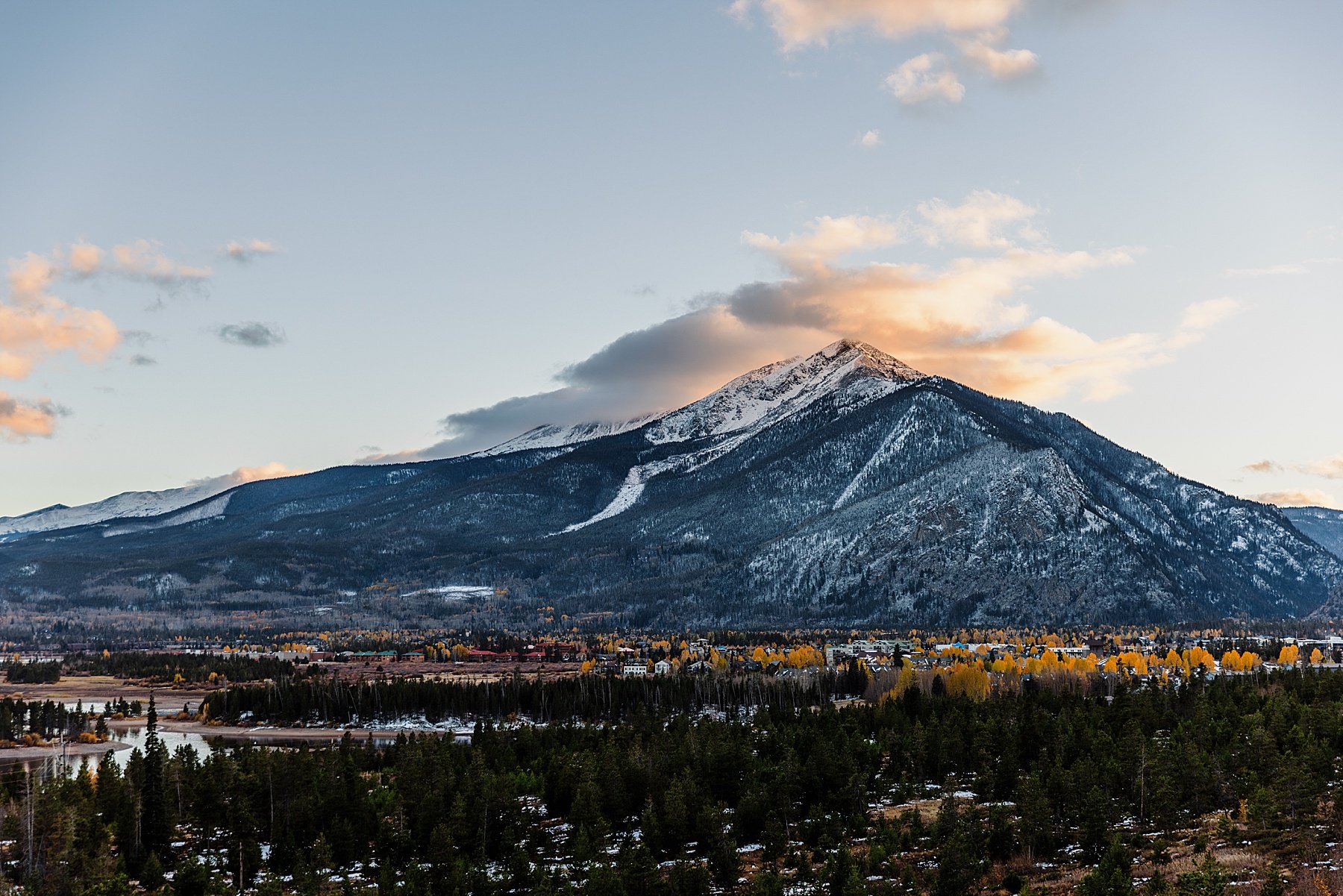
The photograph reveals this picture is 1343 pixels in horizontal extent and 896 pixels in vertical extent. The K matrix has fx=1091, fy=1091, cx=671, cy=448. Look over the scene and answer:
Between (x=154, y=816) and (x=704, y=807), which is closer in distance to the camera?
(x=704, y=807)

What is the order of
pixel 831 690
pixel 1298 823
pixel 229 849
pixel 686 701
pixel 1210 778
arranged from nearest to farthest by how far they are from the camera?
pixel 1298 823
pixel 1210 778
pixel 229 849
pixel 686 701
pixel 831 690

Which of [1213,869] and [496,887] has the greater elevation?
[1213,869]

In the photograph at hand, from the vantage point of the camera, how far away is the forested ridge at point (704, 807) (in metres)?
62.6

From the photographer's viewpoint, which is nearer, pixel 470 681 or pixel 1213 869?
pixel 1213 869

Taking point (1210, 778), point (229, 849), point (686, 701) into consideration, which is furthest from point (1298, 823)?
point (686, 701)

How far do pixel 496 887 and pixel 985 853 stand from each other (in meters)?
28.6

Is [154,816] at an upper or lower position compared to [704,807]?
lower

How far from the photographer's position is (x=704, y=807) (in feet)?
240

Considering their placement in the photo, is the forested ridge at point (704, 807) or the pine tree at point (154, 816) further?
the pine tree at point (154, 816)

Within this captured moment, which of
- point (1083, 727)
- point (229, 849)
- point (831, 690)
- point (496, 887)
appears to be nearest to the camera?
point (496, 887)

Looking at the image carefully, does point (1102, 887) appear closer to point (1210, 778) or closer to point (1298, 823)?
point (1298, 823)

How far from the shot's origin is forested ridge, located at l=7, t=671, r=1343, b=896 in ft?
205

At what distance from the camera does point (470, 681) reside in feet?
609

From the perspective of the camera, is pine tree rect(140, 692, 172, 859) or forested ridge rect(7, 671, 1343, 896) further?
pine tree rect(140, 692, 172, 859)
